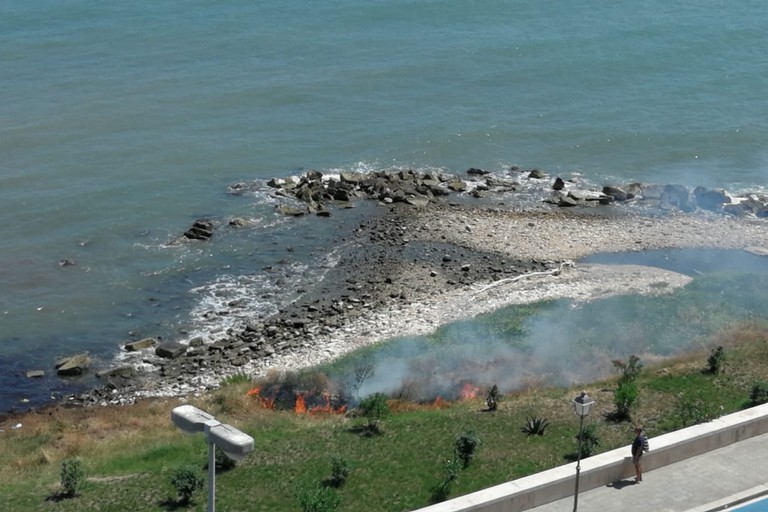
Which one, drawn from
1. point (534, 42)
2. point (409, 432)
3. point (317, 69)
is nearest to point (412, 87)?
point (317, 69)

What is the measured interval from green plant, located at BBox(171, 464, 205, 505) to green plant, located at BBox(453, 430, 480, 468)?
6277 mm

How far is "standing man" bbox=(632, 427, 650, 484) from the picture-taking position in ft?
79.7

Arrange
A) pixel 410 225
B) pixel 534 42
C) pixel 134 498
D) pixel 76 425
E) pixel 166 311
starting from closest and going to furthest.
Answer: pixel 134 498
pixel 76 425
pixel 166 311
pixel 410 225
pixel 534 42

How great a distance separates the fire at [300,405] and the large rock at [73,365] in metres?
9.63

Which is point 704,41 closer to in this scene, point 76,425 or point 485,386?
point 485,386

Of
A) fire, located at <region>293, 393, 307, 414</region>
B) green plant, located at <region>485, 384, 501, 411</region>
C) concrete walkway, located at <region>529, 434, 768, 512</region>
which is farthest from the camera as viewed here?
fire, located at <region>293, 393, 307, 414</region>

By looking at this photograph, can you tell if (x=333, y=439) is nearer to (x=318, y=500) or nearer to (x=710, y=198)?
(x=318, y=500)

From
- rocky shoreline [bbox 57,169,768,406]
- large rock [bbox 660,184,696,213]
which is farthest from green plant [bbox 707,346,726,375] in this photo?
large rock [bbox 660,184,696,213]

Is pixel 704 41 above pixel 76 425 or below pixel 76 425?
above

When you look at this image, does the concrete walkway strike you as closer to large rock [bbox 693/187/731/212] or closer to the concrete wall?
the concrete wall

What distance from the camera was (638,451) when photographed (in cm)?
2436

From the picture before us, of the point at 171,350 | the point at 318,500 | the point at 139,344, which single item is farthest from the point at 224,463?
the point at 139,344

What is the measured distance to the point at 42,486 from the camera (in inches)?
1087

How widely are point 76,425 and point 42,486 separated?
8.24 meters
